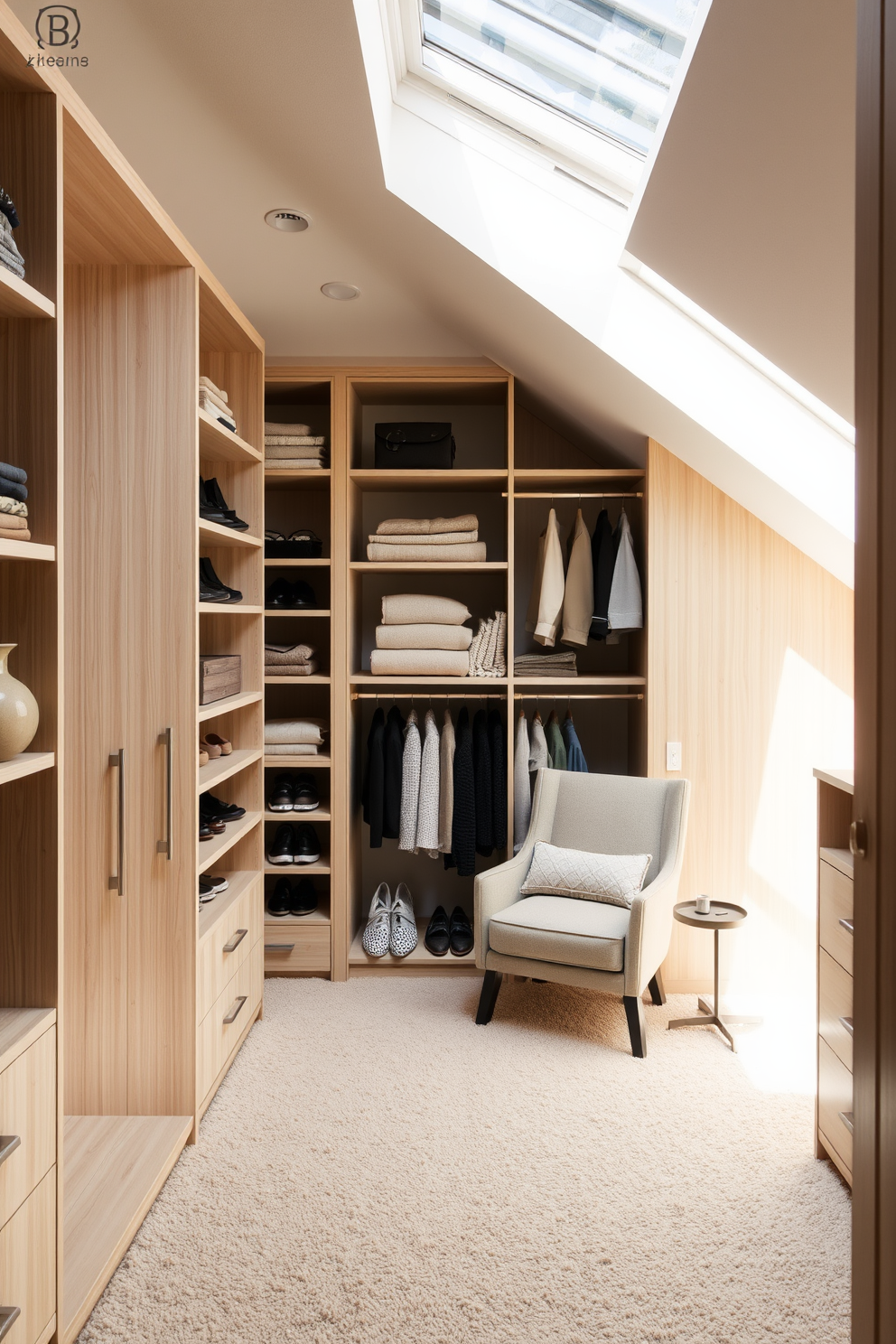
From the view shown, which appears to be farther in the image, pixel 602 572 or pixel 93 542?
pixel 602 572

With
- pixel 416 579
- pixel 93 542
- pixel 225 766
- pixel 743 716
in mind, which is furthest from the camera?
pixel 416 579

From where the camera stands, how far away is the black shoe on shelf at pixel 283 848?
342 centimetres

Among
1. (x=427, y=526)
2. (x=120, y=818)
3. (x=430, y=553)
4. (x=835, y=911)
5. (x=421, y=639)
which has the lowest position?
(x=835, y=911)

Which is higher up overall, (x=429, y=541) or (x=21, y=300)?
(x=21, y=300)

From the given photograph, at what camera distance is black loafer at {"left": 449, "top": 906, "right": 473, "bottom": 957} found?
3465 mm

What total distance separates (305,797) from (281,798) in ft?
0.33

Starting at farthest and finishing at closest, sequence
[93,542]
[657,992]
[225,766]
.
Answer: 1. [657,992]
2. [225,766]
3. [93,542]

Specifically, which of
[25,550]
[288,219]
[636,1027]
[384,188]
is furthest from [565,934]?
[288,219]

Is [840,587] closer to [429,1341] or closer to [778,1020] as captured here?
[778,1020]

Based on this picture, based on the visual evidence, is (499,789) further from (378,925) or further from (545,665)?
(378,925)

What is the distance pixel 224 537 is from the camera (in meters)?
2.62

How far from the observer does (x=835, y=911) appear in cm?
214

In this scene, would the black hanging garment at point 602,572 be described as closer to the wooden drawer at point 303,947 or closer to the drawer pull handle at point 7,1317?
the wooden drawer at point 303,947

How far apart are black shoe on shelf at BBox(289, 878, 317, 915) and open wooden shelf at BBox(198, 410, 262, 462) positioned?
1.76 m
